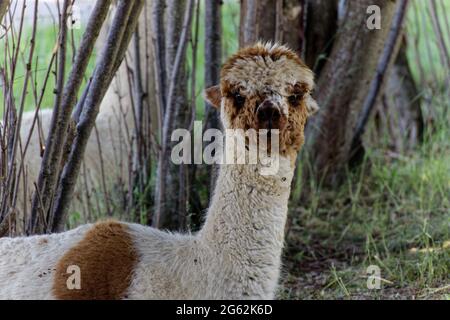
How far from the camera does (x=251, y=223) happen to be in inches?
124

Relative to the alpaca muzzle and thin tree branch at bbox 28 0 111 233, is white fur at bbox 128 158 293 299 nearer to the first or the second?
the alpaca muzzle

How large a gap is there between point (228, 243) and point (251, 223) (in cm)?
11

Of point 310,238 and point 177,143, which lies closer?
point 177,143

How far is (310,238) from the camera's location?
594 centimetres

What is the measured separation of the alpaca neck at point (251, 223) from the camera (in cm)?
312

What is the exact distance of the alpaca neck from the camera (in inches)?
123

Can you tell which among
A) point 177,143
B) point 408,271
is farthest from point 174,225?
point 408,271

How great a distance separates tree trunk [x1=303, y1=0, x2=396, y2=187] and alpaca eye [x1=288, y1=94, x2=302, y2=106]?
3.06 m

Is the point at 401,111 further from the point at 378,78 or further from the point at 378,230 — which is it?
the point at 378,230

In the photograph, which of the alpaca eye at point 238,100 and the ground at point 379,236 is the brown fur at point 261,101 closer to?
the alpaca eye at point 238,100

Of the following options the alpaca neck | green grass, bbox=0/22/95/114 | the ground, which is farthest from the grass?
green grass, bbox=0/22/95/114
